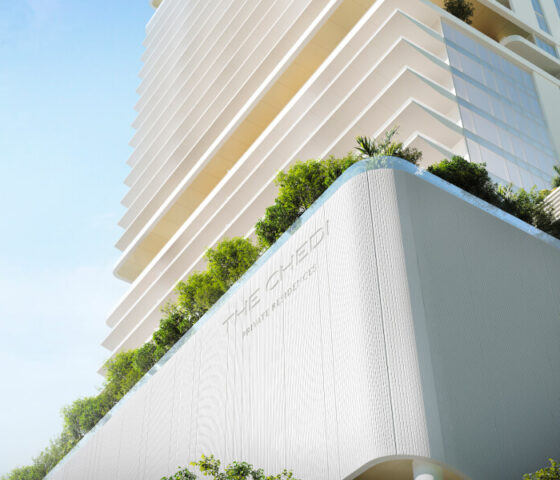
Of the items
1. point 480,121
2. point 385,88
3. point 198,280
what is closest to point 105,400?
point 198,280

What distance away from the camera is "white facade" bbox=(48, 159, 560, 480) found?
13.6 m

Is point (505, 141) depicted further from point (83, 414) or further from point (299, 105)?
point (83, 414)

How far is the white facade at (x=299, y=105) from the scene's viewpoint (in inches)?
1147

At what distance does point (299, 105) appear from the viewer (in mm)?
33781

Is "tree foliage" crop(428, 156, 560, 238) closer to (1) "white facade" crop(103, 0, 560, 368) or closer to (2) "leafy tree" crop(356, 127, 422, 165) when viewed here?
(2) "leafy tree" crop(356, 127, 422, 165)

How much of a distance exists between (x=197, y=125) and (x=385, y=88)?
64.7 ft

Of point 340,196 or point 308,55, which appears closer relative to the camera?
point 340,196

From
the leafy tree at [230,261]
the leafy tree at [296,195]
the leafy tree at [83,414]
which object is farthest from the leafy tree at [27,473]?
the leafy tree at [296,195]

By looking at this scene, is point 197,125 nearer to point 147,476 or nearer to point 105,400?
point 105,400

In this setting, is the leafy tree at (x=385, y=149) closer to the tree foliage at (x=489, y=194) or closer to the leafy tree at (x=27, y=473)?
the tree foliage at (x=489, y=194)

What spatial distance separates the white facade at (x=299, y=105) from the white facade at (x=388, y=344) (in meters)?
9.76

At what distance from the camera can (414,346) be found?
13883mm

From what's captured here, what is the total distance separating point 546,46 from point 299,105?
1642 centimetres

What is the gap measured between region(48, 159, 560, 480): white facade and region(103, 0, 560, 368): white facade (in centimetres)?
Answer: 976
